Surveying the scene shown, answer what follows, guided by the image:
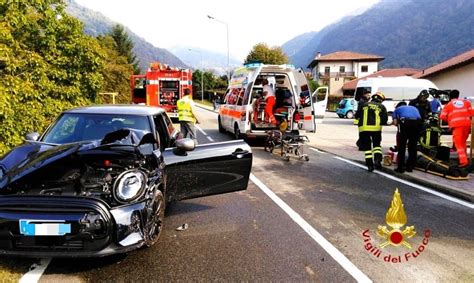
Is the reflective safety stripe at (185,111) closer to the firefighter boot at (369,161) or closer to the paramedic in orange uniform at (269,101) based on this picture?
the paramedic in orange uniform at (269,101)

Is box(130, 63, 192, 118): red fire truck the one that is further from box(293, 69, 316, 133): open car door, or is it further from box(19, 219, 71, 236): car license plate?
box(19, 219, 71, 236): car license plate

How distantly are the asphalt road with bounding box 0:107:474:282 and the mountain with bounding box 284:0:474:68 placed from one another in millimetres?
137615

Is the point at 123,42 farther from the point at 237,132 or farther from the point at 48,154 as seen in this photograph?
the point at 48,154

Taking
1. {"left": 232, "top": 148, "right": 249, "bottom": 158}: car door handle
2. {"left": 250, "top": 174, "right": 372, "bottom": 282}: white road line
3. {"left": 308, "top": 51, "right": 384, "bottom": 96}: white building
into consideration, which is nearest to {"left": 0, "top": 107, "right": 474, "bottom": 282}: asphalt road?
{"left": 250, "top": 174, "right": 372, "bottom": 282}: white road line

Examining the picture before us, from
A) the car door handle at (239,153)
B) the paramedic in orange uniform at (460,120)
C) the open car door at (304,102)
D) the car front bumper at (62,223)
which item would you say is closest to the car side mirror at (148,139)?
the car door handle at (239,153)

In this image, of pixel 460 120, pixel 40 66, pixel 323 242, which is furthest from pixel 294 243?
pixel 40 66

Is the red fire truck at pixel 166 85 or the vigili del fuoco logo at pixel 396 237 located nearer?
the vigili del fuoco logo at pixel 396 237

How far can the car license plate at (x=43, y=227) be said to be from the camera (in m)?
3.56

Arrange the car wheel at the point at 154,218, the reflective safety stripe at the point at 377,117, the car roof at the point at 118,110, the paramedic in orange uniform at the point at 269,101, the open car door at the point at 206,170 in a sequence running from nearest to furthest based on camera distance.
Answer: the car wheel at the point at 154,218
the open car door at the point at 206,170
the car roof at the point at 118,110
the reflective safety stripe at the point at 377,117
the paramedic in orange uniform at the point at 269,101

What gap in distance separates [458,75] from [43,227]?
28.1 m

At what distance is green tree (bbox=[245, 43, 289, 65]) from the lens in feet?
215

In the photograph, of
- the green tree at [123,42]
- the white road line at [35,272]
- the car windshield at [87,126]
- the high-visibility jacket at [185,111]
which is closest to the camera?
the white road line at [35,272]

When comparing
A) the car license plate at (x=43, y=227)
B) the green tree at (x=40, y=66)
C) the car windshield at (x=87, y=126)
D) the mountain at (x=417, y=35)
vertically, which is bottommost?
the car license plate at (x=43, y=227)

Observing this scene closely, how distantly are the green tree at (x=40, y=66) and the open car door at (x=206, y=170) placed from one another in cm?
381
